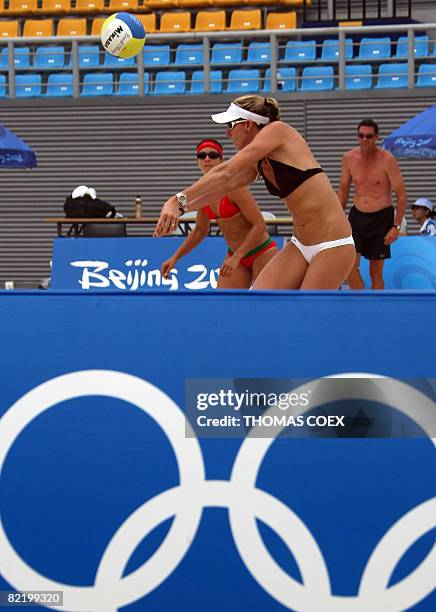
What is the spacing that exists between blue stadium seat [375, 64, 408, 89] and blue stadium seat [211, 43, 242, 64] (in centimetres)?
246

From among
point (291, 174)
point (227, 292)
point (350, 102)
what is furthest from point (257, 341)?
point (350, 102)

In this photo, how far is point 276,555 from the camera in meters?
2.92

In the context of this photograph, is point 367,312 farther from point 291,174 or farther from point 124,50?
point 124,50

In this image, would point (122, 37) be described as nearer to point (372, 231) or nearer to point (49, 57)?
point (372, 231)

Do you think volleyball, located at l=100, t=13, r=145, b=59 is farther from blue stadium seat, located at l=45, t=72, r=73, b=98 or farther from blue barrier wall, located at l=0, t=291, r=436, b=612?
blue stadium seat, located at l=45, t=72, r=73, b=98

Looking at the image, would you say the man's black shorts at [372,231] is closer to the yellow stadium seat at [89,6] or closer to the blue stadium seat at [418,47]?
the blue stadium seat at [418,47]

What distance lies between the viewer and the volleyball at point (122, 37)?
A: 28.2ft

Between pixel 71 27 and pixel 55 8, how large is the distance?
0.95 metres

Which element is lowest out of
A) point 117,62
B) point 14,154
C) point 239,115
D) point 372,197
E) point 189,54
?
point 372,197

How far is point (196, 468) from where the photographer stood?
2.93m

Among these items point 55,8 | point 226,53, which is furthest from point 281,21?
point 55,8

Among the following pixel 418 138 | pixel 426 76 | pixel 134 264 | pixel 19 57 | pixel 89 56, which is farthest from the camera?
pixel 19 57

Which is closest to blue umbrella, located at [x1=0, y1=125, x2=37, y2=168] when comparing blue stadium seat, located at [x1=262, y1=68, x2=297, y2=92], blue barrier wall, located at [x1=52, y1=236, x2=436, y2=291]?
blue barrier wall, located at [x1=52, y1=236, x2=436, y2=291]

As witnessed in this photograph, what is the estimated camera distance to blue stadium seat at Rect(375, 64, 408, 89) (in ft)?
54.7
